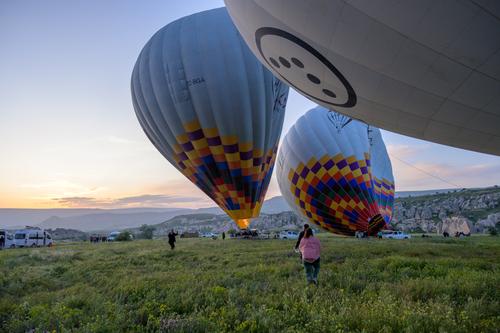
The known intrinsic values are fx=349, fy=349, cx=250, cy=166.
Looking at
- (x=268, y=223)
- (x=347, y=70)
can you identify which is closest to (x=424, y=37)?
(x=347, y=70)

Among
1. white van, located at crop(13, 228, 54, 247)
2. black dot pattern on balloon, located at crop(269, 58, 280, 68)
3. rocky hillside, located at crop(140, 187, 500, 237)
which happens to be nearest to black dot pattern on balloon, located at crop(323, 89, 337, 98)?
black dot pattern on balloon, located at crop(269, 58, 280, 68)

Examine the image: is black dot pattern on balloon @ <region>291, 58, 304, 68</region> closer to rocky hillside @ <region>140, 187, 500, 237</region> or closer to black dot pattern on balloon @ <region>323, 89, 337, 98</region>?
black dot pattern on balloon @ <region>323, 89, 337, 98</region>

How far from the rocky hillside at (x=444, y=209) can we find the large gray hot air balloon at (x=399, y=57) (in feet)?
263

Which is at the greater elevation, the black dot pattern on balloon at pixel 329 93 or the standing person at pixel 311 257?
the black dot pattern on balloon at pixel 329 93

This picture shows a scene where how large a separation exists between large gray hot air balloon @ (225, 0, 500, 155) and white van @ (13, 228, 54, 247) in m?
36.8

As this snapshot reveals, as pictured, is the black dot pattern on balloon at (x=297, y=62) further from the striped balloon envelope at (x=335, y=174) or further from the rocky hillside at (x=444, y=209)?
the rocky hillside at (x=444, y=209)

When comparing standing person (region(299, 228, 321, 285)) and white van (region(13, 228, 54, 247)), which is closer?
standing person (region(299, 228, 321, 285))

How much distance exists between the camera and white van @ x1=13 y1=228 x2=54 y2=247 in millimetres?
35625

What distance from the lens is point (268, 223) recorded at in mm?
162750

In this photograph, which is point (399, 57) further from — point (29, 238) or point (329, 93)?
point (29, 238)

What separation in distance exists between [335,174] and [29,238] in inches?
1261

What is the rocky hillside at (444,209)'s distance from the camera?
84062 millimetres

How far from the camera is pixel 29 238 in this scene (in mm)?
36344

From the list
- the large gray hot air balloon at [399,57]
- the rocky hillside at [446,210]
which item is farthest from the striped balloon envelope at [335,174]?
the rocky hillside at [446,210]
